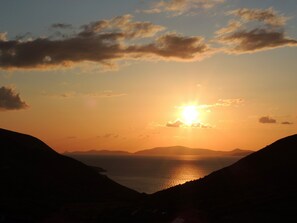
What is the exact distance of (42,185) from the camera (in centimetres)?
9619

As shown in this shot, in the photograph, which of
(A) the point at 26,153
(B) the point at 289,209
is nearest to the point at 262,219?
(B) the point at 289,209

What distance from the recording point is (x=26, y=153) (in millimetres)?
112000

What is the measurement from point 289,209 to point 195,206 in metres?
13.6

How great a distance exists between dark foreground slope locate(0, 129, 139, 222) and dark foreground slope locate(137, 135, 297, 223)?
14.4m

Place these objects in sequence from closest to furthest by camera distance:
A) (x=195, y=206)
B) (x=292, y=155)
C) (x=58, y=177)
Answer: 1. (x=195, y=206)
2. (x=292, y=155)
3. (x=58, y=177)

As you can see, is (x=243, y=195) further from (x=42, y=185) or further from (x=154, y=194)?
(x=42, y=185)

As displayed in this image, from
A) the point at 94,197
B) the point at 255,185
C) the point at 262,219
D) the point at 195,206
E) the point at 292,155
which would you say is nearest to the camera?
the point at 262,219

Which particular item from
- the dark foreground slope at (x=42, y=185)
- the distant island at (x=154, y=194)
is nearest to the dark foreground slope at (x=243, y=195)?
the distant island at (x=154, y=194)

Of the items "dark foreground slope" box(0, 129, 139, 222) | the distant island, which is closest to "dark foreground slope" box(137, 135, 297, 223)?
the distant island

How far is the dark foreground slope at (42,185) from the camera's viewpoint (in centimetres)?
7513

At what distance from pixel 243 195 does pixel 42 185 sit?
50399 millimetres

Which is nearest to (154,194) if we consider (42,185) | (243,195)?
(243,195)

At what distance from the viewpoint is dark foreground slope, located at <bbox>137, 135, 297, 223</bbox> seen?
171 feet

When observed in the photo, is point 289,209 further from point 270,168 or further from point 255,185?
point 270,168
